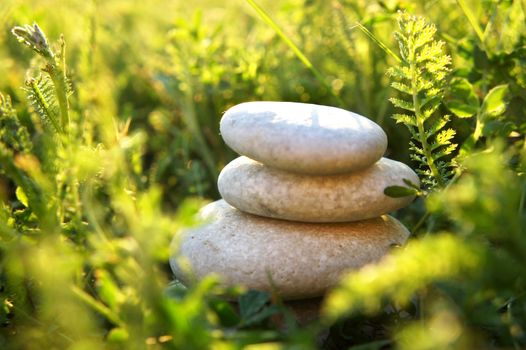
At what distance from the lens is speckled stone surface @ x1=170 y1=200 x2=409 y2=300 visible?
183cm

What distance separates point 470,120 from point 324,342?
1.11 meters

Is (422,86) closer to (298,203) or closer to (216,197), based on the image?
(298,203)

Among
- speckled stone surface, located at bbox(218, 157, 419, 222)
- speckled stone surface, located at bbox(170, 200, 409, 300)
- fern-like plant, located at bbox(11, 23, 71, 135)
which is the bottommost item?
speckled stone surface, located at bbox(170, 200, 409, 300)

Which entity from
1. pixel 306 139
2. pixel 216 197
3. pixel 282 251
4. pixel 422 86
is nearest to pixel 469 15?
pixel 422 86

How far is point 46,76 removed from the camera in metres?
1.92

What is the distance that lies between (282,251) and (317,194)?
0.21m

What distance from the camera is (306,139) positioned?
1789mm

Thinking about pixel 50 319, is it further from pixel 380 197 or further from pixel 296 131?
pixel 380 197

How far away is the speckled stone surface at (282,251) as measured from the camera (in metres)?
1.83

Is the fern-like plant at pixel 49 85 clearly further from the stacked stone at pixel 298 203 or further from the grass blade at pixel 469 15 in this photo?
the grass blade at pixel 469 15

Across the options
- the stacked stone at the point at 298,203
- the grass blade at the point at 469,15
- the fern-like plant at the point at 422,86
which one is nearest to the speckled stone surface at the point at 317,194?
the stacked stone at the point at 298,203

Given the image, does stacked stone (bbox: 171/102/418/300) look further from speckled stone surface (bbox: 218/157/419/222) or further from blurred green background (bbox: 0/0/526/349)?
blurred green background (bbox: 0/0/526/349)

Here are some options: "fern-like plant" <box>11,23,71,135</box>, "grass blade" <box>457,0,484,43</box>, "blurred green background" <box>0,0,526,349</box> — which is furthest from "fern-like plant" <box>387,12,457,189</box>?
"fern-like plant" <box>11,23,71,135</box>

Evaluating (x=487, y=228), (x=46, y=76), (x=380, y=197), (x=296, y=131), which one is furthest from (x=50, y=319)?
(x=487, y=228)
